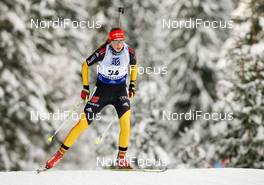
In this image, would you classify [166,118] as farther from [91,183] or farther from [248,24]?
[91,183]

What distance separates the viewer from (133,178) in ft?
36.1

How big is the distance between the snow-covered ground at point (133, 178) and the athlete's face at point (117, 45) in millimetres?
2289

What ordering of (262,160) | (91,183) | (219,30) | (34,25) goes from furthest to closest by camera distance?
(219,30), (34,25), (262,160), (91,183)

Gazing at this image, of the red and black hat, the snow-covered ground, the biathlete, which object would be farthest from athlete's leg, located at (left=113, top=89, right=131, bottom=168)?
the red and black hat

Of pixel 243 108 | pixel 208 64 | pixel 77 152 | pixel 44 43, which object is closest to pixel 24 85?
pixel 44 43

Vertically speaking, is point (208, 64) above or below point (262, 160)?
above

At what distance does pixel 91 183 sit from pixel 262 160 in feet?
36.9

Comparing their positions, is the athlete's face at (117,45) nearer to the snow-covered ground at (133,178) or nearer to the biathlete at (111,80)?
the biathlete at (111,80)

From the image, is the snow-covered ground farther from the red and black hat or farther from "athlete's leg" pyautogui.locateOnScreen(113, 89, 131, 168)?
the red and black hat

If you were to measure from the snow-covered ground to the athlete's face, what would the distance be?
2.29 meters

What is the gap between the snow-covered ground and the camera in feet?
35.0

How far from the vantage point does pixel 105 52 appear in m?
10.7

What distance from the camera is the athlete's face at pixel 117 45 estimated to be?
10.6 meters

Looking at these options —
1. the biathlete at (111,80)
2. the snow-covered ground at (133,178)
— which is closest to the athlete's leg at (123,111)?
the biathlete at (111,80)
